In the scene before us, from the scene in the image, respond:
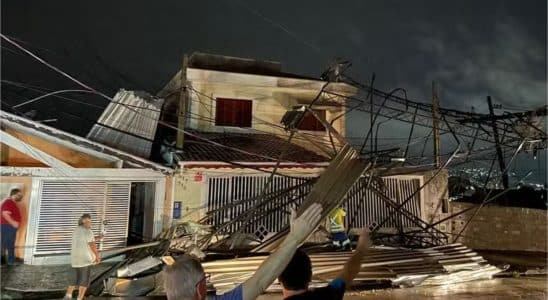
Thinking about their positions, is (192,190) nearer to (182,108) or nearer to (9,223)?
(182,108)

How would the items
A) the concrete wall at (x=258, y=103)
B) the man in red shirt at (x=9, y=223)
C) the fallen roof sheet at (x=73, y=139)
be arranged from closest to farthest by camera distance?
the man in red shirt at (x=9, y=223) < the fallen roof sheet at (x=73, y=139) < the concrete wall at (x=258, y=103)

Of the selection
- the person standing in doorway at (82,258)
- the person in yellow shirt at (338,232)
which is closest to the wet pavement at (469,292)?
the person in yellow shirt at (338,232)

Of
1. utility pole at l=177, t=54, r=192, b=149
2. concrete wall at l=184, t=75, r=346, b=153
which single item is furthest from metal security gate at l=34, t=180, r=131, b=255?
concrete wall at l=184, t=75, r=346, b=153

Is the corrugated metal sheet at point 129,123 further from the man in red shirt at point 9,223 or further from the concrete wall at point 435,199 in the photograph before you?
the concrete wall at point 435,199

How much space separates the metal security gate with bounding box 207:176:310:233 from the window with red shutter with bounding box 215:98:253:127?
309cm

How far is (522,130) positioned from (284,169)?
20.7 ft

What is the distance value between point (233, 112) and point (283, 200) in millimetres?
4039

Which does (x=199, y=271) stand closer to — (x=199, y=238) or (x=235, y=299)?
(x=235, y=299)

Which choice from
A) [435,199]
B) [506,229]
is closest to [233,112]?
[435,199]

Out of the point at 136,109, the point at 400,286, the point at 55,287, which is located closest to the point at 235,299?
the point at 55,287

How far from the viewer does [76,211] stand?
898 cm

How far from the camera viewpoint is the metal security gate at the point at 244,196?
10.4 meters

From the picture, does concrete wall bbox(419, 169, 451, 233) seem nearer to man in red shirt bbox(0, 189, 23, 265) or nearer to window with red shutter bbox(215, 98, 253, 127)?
window with red shutter bbox(215, 98, 253, 127)

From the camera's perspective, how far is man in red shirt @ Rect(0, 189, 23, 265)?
788 cm
